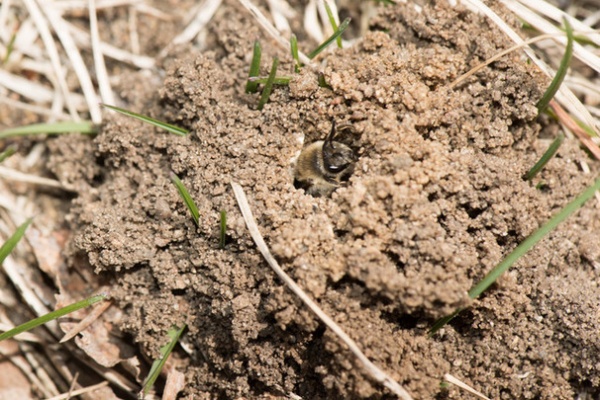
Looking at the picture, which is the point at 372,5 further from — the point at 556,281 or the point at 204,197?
the point at 556,281

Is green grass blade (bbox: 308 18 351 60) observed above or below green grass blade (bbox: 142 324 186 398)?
above

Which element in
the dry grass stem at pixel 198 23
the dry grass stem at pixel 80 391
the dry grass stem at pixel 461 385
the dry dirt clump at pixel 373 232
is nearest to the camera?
the dry dirt clump at pixel 373 232

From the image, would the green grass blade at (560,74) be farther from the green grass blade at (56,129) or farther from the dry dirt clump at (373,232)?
the green grass blade at (56,129)

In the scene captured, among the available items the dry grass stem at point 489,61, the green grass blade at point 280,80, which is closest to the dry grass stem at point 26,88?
the green grass blade at point 280,80

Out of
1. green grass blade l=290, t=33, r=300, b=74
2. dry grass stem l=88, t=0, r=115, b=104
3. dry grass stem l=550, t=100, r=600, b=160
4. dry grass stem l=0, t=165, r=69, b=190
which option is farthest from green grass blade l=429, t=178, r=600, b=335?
dry grass stem l=0, t=165, r=69, b=190

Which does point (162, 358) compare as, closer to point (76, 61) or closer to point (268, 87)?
point (268, 87)

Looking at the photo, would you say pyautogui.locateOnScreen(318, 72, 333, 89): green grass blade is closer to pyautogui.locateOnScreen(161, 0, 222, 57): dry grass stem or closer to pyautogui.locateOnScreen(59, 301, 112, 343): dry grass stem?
pyautogui.locateOnScreen(161, 0, 222, 57): dry grass stem
